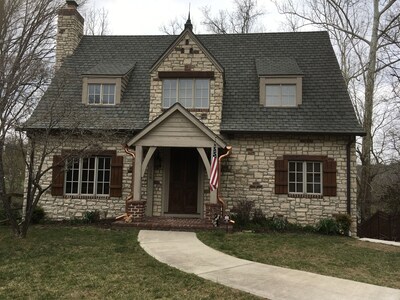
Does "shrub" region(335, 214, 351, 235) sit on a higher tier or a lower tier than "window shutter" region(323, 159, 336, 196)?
lower

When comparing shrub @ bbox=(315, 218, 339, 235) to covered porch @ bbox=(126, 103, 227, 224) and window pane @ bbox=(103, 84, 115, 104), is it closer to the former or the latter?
covered porch @ bbox=(126, 103, 227, 224)

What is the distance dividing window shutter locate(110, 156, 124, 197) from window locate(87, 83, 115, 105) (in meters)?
2.40

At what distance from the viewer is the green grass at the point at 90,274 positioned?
5438mm

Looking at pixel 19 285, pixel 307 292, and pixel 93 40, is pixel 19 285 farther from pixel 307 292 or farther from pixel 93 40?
pixel 93 40

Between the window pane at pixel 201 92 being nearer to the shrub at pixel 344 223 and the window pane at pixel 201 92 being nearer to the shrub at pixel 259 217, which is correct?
the shrub at pixel 259 217

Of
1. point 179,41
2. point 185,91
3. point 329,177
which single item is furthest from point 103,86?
point 329,177

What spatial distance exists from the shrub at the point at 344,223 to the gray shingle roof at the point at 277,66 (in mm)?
5274

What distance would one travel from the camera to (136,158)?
12125 millimetres

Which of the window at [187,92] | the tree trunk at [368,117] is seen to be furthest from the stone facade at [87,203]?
the tree trunk at [368,117]

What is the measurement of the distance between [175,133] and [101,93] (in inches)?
164

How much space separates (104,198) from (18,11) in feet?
21.5

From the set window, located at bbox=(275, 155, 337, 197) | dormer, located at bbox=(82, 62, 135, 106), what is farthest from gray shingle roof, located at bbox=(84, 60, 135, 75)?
window, located at bbox=(275, 155, 337, 197)

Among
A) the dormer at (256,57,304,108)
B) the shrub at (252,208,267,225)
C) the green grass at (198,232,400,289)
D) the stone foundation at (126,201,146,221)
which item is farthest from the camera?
the dormer at (256,57,304,108)

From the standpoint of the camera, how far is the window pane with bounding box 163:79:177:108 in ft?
45.5
